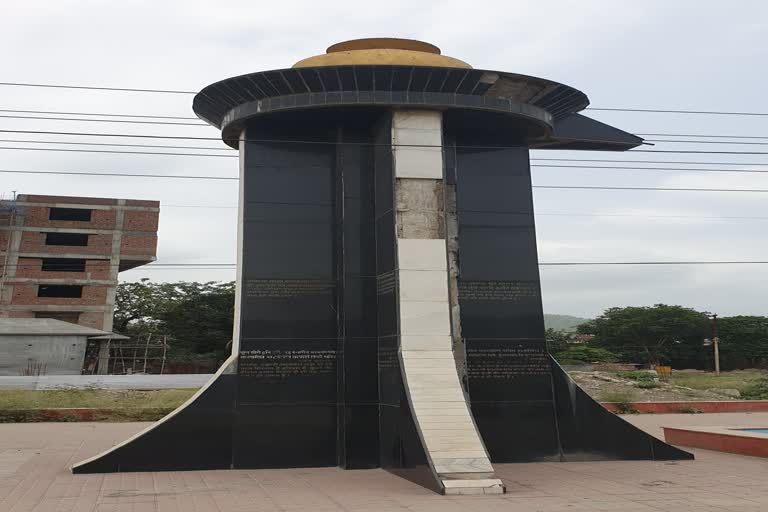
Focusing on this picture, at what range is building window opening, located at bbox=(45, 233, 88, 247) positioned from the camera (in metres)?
55.9

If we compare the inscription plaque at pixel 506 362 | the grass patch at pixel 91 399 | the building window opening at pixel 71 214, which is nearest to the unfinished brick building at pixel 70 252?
the building window opening at pixel 71 214

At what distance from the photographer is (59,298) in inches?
2099

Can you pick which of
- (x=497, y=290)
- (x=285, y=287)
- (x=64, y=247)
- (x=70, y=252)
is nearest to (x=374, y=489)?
(x=285, y=287)

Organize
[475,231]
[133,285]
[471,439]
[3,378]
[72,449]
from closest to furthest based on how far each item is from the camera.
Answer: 1. [471,439]
2. [475,231]
3. [72,449]
4. [3,378]
5. [133,285]

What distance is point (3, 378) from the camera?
30797mm

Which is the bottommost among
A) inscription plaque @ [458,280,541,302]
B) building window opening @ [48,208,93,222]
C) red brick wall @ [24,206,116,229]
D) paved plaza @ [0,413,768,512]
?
paved plaza @ [0,413,768,512]

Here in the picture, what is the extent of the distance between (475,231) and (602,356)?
50972 mm

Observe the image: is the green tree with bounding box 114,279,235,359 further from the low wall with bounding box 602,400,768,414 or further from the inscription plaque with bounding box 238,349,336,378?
the inscription plaque with bounding box 238,349,336,378

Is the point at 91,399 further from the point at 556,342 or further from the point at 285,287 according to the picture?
the point at 556,342

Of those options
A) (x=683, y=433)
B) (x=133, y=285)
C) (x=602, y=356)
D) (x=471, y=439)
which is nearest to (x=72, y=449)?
(x=471, y=439)

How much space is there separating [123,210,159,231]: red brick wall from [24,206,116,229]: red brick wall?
3.28 feet

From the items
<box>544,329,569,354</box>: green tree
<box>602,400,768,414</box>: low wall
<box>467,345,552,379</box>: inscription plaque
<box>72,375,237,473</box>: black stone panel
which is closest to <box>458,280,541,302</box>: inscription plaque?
<box>467,345,552,379</box>: inscription plaque

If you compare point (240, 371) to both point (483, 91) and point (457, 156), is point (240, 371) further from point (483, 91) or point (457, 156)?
point (483, 91)

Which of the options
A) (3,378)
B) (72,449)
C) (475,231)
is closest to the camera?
(475,231)
